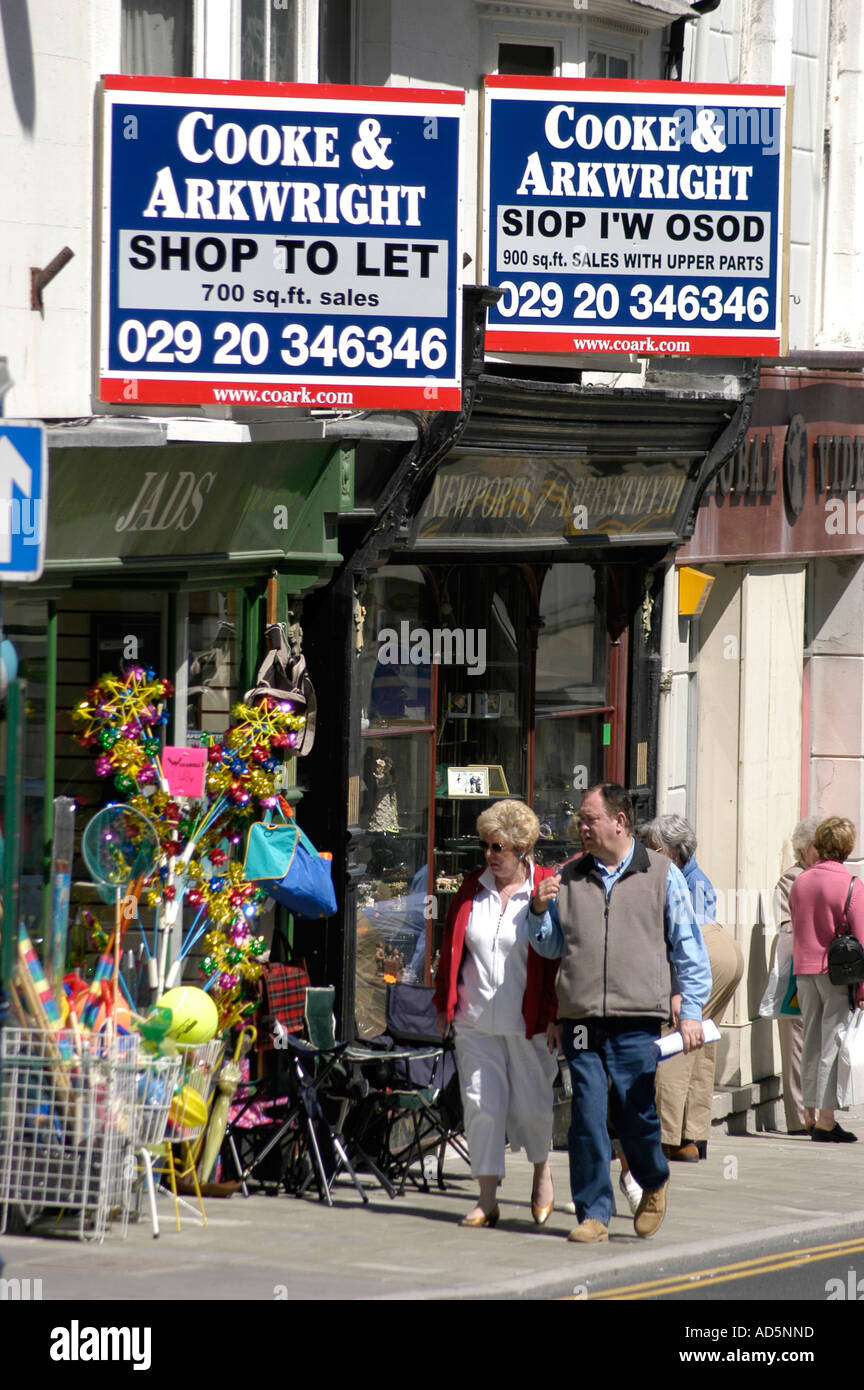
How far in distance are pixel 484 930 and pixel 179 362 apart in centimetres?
290

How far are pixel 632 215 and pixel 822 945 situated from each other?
4.65 metres

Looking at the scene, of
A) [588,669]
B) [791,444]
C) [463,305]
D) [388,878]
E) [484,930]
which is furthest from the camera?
[791,444]

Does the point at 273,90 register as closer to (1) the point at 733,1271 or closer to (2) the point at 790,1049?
(1) the point at 733,1271

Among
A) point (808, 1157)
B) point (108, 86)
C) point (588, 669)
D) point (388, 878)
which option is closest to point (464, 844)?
point (388, 878)

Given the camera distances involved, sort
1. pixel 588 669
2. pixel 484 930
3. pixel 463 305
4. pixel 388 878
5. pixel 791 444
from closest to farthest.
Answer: pixel 484 930 < pixel 463 305 < pixel 388 878 < pixel 588 669 < pixel 791 444

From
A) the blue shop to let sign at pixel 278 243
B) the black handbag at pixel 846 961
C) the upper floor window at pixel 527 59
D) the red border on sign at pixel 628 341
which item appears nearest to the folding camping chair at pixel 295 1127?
the blue shop to let sign at pixel 278 243

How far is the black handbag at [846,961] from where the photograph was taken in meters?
13.2

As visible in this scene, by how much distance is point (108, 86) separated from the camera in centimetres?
977

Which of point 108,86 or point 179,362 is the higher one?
point 108,86

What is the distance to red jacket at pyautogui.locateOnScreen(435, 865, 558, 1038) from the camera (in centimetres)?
954

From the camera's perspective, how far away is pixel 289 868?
10523 mm

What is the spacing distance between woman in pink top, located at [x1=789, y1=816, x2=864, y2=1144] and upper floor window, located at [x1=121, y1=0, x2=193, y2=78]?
6.06 m

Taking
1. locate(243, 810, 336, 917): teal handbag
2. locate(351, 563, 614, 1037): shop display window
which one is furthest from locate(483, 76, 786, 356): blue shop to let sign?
locate(243, 810, 336, 917): teal handbag

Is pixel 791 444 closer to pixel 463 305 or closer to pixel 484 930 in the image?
pixel 463 305
